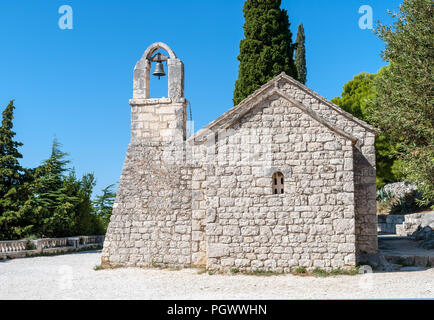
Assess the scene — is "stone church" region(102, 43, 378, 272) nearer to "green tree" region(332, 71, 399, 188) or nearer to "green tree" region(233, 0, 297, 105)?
"green tree" region(233, 0, 297, 105)

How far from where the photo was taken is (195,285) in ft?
32.2

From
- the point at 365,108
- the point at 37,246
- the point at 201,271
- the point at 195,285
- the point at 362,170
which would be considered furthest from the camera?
the point at 365,108

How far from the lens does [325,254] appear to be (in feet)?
35.9

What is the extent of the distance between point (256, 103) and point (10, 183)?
44.1ft

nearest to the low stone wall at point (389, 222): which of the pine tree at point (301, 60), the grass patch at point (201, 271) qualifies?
the grass patch at point (201, 271)

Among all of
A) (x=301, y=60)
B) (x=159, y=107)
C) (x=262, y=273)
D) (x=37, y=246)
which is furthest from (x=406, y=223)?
(x=301, y=60)

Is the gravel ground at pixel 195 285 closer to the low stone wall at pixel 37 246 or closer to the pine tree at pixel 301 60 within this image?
the low stone wall at pixel 37 246

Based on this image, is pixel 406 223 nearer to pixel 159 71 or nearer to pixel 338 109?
pixel 338 109

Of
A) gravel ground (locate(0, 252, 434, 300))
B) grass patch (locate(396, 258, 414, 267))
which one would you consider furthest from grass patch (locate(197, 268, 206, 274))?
grass patch (locate(396, 258, 414, 267))

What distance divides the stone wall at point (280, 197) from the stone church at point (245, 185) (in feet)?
0.09

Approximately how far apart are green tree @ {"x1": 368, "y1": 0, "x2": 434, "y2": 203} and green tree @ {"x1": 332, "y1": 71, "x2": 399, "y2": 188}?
8857 mm

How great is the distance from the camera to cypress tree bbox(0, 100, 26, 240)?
721 inches

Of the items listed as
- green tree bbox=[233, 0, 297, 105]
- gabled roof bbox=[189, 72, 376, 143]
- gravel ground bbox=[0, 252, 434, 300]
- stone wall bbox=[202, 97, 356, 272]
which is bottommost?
gravel ground bbox=[0, 252, 434, 300]

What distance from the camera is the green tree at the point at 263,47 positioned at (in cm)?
2194
